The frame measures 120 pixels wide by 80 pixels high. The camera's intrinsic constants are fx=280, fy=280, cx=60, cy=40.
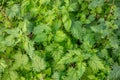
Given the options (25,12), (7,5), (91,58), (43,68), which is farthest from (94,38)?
(7,5)

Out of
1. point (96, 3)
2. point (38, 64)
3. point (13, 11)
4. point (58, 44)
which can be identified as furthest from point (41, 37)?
point (96, 3)

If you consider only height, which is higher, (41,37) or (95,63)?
(41,37)

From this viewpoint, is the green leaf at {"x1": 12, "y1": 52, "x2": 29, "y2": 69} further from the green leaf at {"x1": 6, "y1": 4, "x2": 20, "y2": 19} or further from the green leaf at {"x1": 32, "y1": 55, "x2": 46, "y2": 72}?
the green leaf at {"x1": 6, "y1": 4, "x2": 20, "y2": 19}

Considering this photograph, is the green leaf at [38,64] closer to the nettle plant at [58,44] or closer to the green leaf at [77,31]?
the nettle plant at [58,44]

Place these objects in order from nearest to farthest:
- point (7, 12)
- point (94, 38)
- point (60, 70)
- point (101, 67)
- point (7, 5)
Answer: point (101, 67)
point (60, 70)
point (94, 38)
point (7, 12)
point (7, 5)

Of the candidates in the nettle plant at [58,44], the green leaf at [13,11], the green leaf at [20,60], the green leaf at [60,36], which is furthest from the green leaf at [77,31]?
the green leaf at [13,11]

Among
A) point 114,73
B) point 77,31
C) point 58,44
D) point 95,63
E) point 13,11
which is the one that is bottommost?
point 114,73

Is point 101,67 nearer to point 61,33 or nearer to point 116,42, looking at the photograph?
point 116,42

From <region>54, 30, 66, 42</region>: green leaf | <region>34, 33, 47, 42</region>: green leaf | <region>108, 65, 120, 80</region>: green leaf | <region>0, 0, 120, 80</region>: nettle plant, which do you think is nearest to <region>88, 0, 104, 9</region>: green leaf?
<region>0, 0, 120, 80</region>: nettle plant

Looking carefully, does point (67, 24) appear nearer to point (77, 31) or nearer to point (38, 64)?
point (77, 31)
